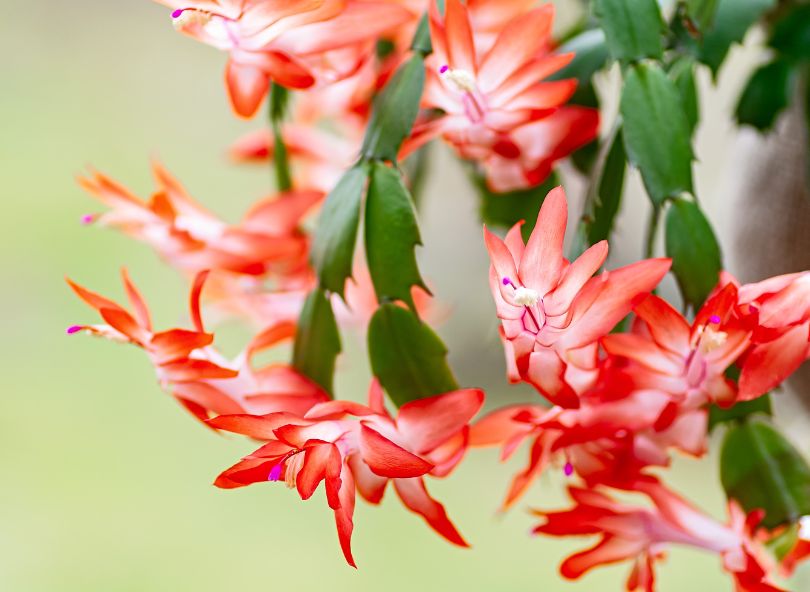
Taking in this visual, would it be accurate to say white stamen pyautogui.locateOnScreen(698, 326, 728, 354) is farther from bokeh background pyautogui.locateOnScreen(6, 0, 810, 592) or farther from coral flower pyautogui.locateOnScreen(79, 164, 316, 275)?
bokeh background pyautogui.locateOnScreen(6, 0, 810, 592)

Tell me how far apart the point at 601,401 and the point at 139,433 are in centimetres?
160

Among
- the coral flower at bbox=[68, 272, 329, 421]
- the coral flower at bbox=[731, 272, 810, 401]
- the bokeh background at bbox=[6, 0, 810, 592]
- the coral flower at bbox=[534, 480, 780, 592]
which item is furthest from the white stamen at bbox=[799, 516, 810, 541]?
the bokeh background at bbox=[6, 0, 810, 592]

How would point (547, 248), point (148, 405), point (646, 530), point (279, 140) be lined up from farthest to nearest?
point (148, 405), point (279, 140), point (646, 530), point (547, 248)

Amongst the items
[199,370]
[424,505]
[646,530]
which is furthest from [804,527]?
[199,370]

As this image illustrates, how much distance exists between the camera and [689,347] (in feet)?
1.39

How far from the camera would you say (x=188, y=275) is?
613 millimetres

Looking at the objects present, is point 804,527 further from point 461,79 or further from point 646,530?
point 461,79

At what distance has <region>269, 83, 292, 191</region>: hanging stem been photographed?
2.01ft

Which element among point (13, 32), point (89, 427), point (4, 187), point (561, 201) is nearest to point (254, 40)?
point (561, 201)

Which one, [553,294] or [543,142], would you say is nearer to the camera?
[553,294]

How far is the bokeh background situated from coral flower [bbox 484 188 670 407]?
101 cm

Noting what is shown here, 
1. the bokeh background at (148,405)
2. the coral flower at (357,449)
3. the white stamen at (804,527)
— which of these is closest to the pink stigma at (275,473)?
the coral flower at (357,449)

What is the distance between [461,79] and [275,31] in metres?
0.09

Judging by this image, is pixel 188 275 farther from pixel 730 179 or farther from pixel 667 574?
pixel 667 574
